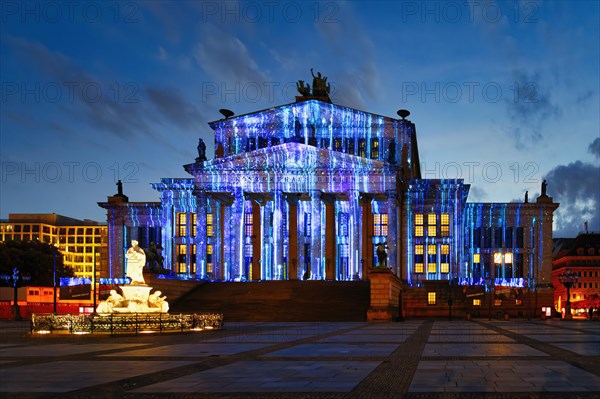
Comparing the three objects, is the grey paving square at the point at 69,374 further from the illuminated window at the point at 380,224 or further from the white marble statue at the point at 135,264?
the illuminated window at the point at 380,224

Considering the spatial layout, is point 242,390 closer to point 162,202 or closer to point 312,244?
point 312,244

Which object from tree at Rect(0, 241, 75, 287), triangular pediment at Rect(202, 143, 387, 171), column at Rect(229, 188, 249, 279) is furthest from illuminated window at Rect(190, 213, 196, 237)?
tree at Rect(0, 241, 75, 287)

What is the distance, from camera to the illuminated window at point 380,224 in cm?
8844

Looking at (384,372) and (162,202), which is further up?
(162,202)

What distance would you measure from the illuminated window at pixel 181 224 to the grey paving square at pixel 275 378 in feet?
239

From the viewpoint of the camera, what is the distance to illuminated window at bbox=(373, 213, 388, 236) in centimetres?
8844

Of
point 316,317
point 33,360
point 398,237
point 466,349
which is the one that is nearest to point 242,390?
point 33,360

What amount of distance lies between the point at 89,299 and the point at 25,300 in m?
11.9

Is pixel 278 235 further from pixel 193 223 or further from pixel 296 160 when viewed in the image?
pixel 193 223

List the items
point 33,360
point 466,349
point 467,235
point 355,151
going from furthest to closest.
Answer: point 467,235, point 355,151, point 466,349, point 33,360

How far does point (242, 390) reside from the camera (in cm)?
1551

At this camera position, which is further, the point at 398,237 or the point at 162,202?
the point at 162,202

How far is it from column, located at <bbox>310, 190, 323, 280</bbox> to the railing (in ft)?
138

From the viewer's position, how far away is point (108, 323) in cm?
3244
